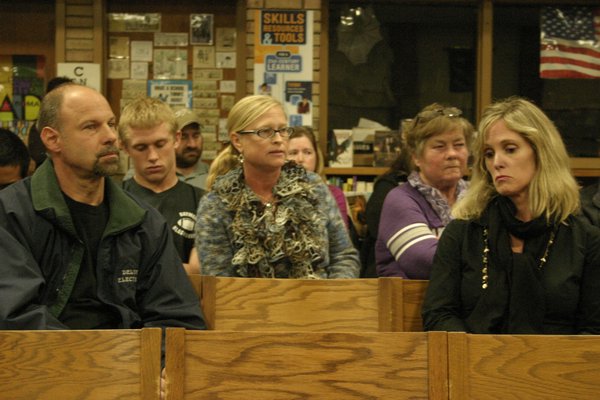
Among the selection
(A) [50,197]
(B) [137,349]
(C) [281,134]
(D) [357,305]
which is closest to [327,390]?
(B) [137,349]

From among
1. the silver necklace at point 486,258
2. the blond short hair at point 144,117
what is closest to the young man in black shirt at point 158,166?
the blond short hair at point 144,117

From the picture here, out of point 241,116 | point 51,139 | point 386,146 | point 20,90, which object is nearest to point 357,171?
point 386,146

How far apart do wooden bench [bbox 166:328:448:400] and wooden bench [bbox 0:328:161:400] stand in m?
0.07

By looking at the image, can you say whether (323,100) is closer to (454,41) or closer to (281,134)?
(454,41)

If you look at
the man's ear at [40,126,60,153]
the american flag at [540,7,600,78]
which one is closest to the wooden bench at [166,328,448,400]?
the man's ear at [40,126,60,153]

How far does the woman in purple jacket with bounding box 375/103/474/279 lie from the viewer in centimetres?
398

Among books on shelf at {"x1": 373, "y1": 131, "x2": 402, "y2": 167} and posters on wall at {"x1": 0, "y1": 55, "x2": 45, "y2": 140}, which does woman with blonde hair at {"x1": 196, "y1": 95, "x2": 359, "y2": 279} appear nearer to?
books on shelf at {"x1": 373, "y1": 131, "x2": 402, "y2": 167}

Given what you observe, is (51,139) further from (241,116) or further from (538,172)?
(538,172)

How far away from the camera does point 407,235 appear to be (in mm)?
3951

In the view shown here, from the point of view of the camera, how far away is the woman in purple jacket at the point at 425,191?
3.98 meters

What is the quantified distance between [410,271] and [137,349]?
165cm

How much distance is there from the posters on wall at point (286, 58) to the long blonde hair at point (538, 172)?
13.0ft

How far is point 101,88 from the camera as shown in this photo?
737 centimetres

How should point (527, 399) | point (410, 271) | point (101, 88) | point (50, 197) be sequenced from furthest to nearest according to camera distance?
point (101, 88) < point (410, 271) < point (50, 197) < point (527, 399)
